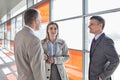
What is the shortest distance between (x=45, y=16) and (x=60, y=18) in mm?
1660

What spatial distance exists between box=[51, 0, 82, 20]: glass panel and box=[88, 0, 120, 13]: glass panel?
460 millimetres

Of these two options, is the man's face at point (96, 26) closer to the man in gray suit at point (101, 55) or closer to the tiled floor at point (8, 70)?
the man in gray suit at point (101, 55)

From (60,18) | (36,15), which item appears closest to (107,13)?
(36,15)

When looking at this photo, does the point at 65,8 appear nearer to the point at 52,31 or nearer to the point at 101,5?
the point at 101,5

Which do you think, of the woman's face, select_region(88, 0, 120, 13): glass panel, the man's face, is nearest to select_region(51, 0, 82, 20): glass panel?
select_region(88, 0, 120, 13): glass panel

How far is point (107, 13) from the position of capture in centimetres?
365

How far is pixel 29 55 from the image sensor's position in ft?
6.82

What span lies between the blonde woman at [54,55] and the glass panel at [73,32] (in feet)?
5.89

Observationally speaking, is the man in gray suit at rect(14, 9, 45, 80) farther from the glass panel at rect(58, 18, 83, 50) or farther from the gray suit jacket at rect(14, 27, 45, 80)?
the glass panel at rect(58, 18, 83, 50)

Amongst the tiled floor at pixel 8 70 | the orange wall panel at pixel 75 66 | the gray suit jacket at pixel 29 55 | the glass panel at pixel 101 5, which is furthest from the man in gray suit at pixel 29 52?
the tiled floor at pixel 8 70

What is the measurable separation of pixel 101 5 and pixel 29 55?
237 centimetres

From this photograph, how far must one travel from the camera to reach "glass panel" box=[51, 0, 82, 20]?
4.89 m

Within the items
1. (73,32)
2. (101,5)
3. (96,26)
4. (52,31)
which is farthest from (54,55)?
(73,32)

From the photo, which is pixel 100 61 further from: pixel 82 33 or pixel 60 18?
pixel 60 18
